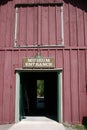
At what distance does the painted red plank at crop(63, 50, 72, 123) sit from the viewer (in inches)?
534

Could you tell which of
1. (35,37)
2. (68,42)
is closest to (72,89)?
(68,42)

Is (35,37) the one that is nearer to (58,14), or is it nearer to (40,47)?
(40,47)

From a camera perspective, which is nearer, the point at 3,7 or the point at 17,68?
the point at 17,68

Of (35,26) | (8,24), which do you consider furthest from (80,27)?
(8,24)

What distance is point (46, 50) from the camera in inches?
559

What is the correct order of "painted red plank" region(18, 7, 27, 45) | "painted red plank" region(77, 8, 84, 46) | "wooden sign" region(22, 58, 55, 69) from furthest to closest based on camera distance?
"painted red plank" region(18, 7, 27, 45)
"painted red plank" region(77, 8, 84, 46)
"wooden sign" region(22, 58, 55, 69)

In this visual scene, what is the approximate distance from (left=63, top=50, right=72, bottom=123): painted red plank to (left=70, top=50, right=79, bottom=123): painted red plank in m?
0.16

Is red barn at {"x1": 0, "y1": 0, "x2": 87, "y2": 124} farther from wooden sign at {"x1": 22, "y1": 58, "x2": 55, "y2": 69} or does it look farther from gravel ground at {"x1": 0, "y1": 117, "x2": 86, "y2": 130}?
gravel ground at {"x1": 0, "y1": 117, "x2": 86, "y2": 130}

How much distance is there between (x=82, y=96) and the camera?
1373cm

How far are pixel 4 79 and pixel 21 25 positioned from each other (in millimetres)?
3186

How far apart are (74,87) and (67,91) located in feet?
1.40

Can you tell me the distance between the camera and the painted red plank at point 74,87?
13.6m

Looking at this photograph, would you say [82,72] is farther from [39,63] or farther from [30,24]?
[30,24]

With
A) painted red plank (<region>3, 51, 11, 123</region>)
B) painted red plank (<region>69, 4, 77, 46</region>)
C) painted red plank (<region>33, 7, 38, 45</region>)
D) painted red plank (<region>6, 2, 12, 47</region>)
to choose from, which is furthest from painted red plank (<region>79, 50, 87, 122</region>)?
painted red plank (<region>6, 2, 12, 47</region>)
